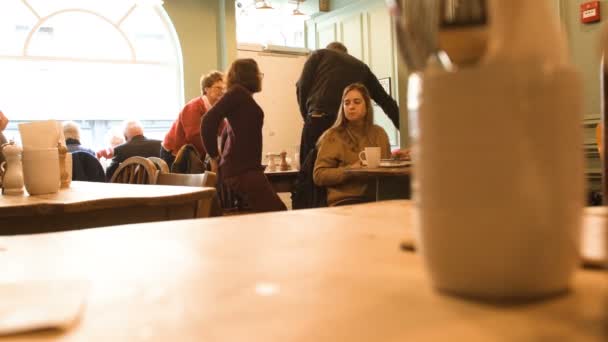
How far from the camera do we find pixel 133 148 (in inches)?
183

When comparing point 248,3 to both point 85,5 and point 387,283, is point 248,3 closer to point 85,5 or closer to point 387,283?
point 85,5

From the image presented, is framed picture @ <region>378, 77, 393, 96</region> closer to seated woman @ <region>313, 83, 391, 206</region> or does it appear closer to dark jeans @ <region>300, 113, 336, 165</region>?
dark jeans @ <region>300, 113, 336, 165</region>

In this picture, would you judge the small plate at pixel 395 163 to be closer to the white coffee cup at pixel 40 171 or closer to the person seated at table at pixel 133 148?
the white coffee cup at pixel 40 171

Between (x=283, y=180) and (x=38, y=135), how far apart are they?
2.33m

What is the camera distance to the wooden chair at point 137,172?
2.28 meters

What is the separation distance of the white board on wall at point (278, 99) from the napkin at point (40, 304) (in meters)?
6.42

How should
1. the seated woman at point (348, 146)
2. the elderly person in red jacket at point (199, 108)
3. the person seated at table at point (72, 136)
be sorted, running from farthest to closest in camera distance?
the person seated at table at point (72, 136) → the elderly person in red jacket at point (199, 108) → the seated woman at point (348, 146)

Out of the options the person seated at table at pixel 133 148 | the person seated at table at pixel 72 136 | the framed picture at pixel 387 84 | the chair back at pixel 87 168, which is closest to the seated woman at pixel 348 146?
the chair back at pixel 87 168

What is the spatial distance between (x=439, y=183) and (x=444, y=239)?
0.12ft

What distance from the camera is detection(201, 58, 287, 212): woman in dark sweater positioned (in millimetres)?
3205

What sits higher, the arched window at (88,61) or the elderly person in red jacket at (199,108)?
the arched window at (88,61)

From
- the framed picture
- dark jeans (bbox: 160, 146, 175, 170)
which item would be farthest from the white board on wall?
dark jeans (bbox: 160, 146, 175, 170)

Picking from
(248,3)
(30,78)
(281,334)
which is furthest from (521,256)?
(248,3)

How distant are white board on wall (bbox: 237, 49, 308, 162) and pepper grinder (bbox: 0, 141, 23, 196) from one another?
5.08 metres
